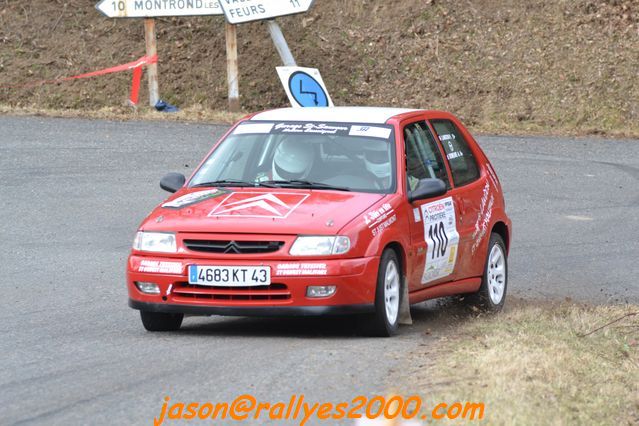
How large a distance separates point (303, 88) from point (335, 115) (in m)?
10.7

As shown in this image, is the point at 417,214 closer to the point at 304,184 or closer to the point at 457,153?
the point at 304,184

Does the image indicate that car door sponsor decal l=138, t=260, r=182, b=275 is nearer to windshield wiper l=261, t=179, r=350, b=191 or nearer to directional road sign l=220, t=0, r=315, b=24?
windshield wiper l=261, t=179, r=350, b=191

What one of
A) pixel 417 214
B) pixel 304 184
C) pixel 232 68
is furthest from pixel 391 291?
pixel 232 68

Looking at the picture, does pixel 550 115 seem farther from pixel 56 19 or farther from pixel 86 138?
pixel 56 19

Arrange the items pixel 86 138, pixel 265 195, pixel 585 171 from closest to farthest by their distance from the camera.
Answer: pixel 265 195
pixel 585 171
pixel 86 138

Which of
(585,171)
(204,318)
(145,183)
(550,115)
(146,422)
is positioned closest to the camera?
(146,422)

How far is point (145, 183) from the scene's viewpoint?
18.0 m

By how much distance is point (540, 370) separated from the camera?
7.27 metres

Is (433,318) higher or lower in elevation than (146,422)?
lower

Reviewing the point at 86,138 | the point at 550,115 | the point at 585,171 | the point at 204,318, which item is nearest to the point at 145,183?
the point at 86,138

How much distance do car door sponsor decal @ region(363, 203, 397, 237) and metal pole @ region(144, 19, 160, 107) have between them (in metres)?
16.5

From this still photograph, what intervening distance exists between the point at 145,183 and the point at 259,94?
8631mm

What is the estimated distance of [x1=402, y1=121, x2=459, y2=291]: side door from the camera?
31.5ft

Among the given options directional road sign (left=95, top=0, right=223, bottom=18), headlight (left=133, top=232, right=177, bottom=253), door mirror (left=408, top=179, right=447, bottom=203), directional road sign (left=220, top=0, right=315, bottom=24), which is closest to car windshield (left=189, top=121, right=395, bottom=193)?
door mirror (left=408, top=179, right=447, bottom=203)
